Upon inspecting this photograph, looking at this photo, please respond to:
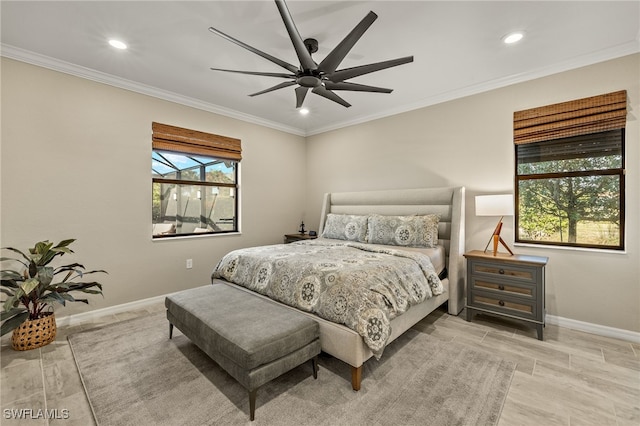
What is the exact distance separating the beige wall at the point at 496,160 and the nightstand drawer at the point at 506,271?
0.55 m

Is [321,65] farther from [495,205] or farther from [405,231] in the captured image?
[495,205]

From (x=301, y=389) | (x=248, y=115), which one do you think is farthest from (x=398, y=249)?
(x=248, y=115)

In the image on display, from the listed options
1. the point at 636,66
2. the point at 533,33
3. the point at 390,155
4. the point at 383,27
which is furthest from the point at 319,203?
the point at 636,66

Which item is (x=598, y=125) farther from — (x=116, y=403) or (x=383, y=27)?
(x=116, y=403)

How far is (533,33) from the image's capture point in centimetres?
246

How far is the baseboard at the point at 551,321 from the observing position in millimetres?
2689

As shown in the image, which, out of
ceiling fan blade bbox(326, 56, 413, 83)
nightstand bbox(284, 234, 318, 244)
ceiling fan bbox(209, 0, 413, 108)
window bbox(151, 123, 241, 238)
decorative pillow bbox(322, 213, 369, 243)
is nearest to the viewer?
ceiling fan bbox(209, 0, 413, 108)

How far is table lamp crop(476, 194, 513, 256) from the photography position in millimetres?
2961

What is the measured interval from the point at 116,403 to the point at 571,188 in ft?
14.7

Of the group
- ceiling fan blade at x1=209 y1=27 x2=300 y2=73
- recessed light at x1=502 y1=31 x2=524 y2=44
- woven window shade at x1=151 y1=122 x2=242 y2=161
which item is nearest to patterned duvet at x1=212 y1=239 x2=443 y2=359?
ceiling fan blade at x1=209 y1=27 x2=300 y2=73

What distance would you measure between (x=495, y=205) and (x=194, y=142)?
3.92m

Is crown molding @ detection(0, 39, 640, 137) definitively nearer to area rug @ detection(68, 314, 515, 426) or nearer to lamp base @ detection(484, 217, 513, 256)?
lamp base @ detection(484, 217, 513, 256)

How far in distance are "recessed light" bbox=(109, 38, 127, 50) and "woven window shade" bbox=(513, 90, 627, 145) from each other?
4185 mm

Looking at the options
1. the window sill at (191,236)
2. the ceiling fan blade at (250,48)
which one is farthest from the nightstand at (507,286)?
the window sill at (191,236)
